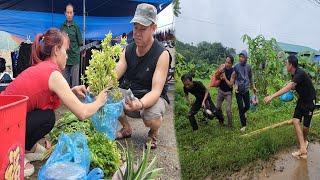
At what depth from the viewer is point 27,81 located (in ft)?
9.97

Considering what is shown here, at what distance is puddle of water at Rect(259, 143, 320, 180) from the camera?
17.2ft

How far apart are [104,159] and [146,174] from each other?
0.39 m

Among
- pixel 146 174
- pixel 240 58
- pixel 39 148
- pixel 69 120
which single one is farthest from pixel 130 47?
pixel 240 58

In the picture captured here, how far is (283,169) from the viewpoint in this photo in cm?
549

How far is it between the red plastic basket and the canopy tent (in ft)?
18.2

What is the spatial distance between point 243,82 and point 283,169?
1910 millimetres

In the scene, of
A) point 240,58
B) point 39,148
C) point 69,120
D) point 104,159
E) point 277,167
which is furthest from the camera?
point 240,58

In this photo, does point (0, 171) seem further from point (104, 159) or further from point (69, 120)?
point (69, 120)

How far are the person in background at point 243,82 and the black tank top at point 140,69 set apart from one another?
9.07 ft

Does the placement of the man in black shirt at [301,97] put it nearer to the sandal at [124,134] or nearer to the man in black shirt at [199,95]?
the man in black shirt at [199,95]

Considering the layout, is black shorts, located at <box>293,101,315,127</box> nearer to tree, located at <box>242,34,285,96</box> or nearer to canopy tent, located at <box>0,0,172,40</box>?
tree, located at <box>242,34,285,96</box>

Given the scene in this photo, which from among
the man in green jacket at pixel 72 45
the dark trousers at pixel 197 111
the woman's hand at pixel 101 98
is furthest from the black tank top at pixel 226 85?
the woman's hand at pixel 101 98

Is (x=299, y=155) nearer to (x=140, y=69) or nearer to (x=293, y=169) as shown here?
(x=293, y=169)

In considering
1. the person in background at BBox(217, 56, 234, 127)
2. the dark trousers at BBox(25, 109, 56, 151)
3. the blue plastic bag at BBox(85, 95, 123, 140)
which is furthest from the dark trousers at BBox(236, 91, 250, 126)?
the dark trousers at BBox(25, 109, 56, 151)
